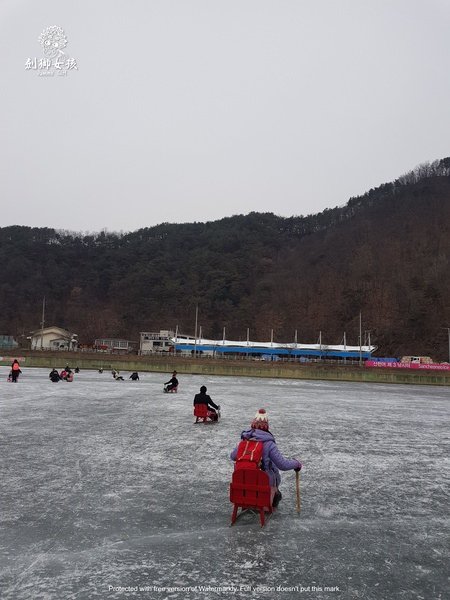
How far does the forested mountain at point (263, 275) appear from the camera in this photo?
105312 millimetres

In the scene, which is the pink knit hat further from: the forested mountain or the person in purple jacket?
the forested mountain

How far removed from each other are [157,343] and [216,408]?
84.9 meters

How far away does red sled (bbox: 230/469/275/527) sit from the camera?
4852 millimetres

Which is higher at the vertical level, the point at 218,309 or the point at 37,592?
the point at 218,309

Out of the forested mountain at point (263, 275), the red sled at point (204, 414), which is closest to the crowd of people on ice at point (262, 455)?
the red sled at point (204, 414)

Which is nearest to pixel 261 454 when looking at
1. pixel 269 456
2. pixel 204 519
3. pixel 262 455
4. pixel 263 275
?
pixel 262 455

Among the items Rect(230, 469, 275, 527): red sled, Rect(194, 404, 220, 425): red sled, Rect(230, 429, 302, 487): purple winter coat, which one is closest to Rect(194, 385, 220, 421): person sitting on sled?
Rect(194, 404, 220, 425): red sled

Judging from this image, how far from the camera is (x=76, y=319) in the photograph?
12444 cm

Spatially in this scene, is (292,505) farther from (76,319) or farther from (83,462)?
(76,319)

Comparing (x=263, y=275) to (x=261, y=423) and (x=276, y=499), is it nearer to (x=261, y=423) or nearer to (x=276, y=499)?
(x=276, y=499)

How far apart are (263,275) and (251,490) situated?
137268 mm

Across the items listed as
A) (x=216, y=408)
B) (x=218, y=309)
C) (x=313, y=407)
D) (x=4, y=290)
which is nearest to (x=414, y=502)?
(x=216, y=408)

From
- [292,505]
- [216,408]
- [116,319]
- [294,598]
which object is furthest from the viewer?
[116,319]

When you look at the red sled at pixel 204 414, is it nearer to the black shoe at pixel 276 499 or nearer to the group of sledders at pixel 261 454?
the black shoe at pixel 276 499
